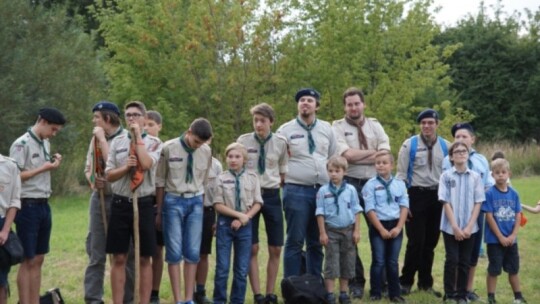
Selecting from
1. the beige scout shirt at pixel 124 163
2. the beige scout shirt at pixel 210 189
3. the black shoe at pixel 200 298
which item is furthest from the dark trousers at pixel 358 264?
the beige scout shirt at pixel 124 163

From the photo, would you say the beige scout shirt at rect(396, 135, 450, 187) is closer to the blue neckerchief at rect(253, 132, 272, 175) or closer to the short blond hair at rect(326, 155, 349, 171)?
the short blond hair at rect(326, 155, 349, 171)

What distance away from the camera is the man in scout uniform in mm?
Answer: 8656

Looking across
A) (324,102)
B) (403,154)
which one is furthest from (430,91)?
(403,154)

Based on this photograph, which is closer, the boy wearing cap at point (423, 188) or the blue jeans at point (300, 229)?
the blue jeans at point (300, 229)

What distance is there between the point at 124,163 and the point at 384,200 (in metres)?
2.83

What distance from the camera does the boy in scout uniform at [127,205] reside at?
720cm

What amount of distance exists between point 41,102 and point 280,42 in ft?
25.9

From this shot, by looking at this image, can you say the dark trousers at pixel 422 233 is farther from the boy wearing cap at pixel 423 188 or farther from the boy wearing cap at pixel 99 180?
the boy wearing cap at pixel 99 180

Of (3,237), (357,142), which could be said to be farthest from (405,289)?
(3,237)

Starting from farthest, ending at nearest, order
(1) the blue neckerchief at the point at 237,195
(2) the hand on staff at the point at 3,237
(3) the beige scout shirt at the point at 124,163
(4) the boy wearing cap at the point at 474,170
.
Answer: (4) the boy wearing cap at the point at 474,170, (1) the blue neckerchief at the point at 237,195, (3) the beige scout shirt at the point at 124,163, (2) the hand on staff at the point at 3,237

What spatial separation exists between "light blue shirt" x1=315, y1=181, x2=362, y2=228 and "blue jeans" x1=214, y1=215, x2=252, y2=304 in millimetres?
805

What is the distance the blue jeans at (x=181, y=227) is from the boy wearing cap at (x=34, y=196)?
113 centimetres

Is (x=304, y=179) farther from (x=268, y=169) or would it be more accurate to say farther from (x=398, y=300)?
(x=398, y=300)

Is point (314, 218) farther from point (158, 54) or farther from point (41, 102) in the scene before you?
point (41, 102)
